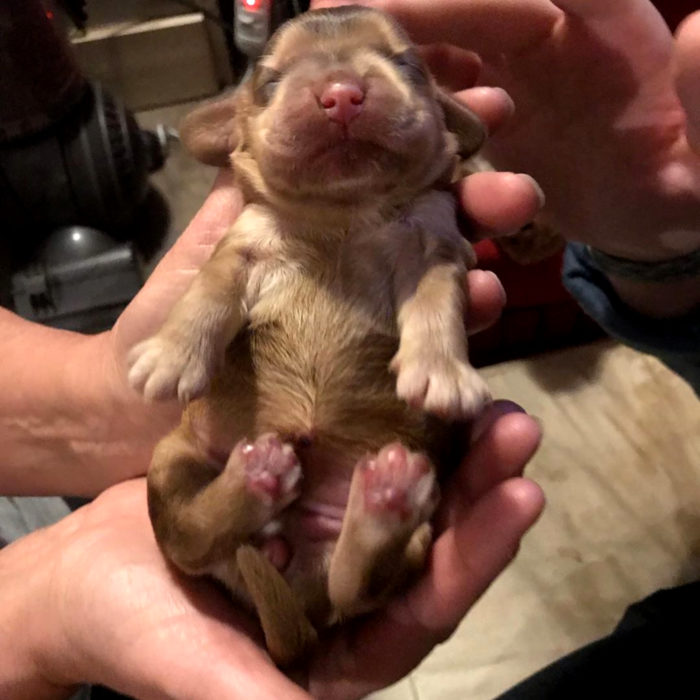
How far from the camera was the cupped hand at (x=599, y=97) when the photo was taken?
1317 millimetres

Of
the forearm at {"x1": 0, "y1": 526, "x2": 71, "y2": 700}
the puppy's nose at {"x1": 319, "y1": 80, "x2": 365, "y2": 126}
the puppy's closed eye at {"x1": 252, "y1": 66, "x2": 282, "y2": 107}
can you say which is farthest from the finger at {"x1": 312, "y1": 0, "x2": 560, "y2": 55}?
the forearm at {"x1": 0, "y1": 526, "x2": 71, "y2": 700}

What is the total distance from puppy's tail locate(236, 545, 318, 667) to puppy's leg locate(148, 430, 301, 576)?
0.14 feet

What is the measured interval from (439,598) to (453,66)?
100 centimetres

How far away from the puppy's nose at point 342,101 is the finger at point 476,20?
35cm

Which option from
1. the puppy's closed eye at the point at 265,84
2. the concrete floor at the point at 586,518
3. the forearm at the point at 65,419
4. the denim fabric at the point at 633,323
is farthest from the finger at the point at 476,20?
the concrete floor at the point at 586,518

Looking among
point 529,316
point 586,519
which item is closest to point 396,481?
point 586,519

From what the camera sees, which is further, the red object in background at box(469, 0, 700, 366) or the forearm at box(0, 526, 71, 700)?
the red object in background at box(469, 0, 700, 366)

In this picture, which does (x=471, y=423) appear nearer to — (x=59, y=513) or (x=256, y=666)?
(x=256, y=666)

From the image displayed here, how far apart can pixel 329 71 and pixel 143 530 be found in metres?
0.77

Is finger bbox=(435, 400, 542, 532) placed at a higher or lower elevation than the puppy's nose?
lower

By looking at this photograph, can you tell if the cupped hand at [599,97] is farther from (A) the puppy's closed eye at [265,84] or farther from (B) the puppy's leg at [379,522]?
(B) the puppy's leg at [379,522]

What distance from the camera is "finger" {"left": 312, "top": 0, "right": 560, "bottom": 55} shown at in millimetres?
1321

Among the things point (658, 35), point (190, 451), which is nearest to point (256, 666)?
point (190, 451)

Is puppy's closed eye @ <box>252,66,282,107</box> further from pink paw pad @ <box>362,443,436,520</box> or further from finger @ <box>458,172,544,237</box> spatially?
pink paw pad @ <box>362,443,436,520</box>
